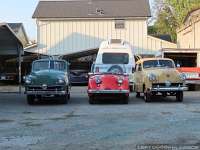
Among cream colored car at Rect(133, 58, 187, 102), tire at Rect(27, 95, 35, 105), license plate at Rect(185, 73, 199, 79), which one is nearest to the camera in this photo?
tire at Rect(27, 95, 35, 105)

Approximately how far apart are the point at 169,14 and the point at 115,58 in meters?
49.9

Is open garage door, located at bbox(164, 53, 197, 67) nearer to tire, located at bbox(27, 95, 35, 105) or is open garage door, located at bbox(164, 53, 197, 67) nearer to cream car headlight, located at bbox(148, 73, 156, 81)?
cream car headlight, located at bbox(148, 73, 156, 81)

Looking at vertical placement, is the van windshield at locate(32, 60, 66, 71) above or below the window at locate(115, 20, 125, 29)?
below

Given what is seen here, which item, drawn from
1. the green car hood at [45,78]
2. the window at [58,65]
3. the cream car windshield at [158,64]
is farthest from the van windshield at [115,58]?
the green car hood at [45,78]

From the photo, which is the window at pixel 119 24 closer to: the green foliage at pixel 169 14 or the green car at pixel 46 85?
the green foliage at pixel 169 14

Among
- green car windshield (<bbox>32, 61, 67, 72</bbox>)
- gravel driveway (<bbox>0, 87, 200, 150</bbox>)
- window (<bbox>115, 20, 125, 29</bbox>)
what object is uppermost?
window (<bbox>115, 20, 125, 29</bbox>)

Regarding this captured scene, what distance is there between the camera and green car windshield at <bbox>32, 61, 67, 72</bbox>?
24328mm

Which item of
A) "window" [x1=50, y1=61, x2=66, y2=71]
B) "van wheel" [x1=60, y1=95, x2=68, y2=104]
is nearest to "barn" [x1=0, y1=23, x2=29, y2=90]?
"window" [x1=50, y1=61, x2=66, y2=71]

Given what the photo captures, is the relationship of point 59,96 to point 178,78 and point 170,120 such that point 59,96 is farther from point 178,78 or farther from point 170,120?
point 170,120

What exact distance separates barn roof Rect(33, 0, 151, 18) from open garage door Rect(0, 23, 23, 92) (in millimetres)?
5588

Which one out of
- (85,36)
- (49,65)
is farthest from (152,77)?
(85,36)

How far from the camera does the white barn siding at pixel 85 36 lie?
49.6m

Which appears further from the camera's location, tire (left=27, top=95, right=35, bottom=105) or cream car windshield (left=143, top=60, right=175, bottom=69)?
cream car windshield (left=143, top=60, right=175, bottom=69)

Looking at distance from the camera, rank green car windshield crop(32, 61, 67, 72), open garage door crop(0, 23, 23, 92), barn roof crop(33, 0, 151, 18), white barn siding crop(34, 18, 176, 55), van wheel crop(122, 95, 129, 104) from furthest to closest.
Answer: barn roof crop(33, 0, 151, 18), white barn siding crop(34, 18, 176, 55), open garage door crop(0, 23, 23, 92), green car windshield crop(32, 61, 67, 72), van wheel crop(122, 95, 129, 104)
